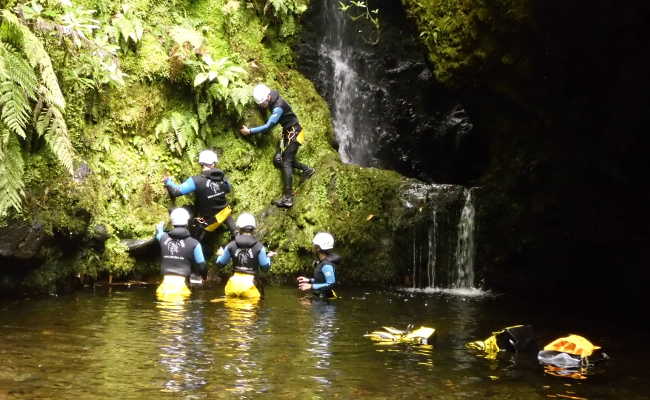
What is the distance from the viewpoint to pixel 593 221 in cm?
1144

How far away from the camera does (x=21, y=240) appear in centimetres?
1001

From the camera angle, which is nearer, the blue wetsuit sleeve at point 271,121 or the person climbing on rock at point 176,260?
the person climbing on rock at point 176,260

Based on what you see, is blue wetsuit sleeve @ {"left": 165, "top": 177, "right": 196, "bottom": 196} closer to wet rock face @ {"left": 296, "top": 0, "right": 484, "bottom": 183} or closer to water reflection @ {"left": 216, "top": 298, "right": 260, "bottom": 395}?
water reflection @ {"left": 216, "top": 298, "right": 260, "bottom": 395}

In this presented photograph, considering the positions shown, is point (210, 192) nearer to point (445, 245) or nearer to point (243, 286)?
point (243, 286)

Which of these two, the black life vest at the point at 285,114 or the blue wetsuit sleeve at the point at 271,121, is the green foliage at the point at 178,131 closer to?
the blue wetsuit sleeve at the point at 271,121

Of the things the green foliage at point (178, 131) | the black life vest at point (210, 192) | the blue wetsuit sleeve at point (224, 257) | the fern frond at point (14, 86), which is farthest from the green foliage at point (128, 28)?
the blue wetsuit sleeve at point (224, 257)

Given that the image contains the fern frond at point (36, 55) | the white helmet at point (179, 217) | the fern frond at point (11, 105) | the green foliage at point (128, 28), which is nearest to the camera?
the fern frond at point (11, 105)

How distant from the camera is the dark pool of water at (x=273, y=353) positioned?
600 cm

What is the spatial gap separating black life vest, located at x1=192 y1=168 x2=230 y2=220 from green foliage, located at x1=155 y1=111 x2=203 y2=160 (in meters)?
0.90

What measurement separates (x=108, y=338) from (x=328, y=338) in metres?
2.36

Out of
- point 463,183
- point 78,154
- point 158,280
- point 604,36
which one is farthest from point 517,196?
point 78,154

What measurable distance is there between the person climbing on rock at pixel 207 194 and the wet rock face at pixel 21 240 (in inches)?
109

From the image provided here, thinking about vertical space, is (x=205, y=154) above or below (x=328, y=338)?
above

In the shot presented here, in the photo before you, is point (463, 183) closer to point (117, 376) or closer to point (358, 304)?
point (358, 304)
